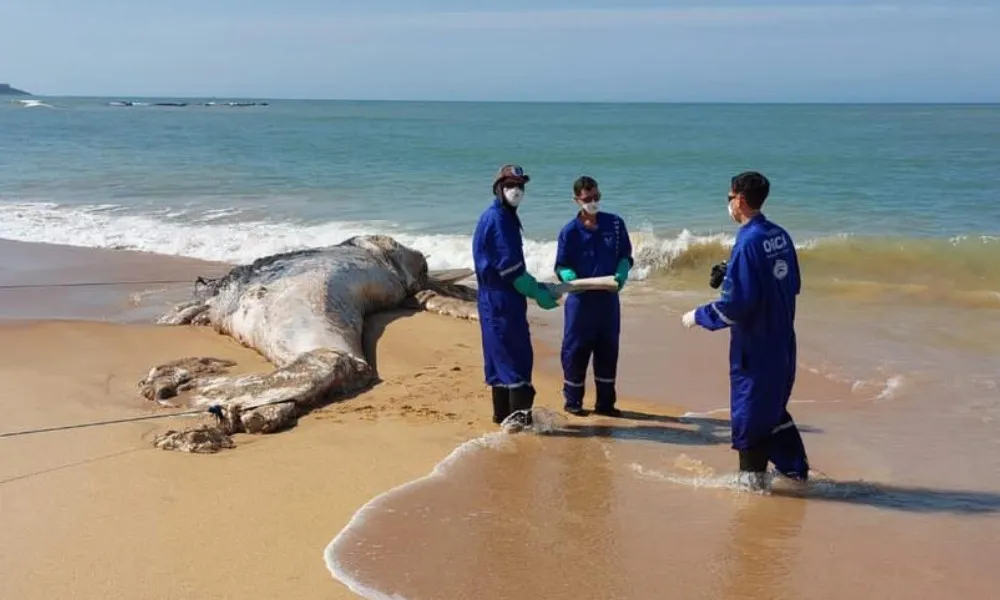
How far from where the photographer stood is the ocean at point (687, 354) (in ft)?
14.1

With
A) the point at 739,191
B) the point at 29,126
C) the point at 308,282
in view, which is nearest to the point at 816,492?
the point at 739,191

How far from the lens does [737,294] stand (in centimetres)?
470

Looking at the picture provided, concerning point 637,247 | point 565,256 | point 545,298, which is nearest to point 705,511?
point 545,298

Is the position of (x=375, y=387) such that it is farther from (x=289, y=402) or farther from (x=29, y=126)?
(x=29, y=126)

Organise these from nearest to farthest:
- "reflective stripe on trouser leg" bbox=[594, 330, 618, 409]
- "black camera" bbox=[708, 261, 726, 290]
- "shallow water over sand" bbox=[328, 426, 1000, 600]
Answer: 1. "shallow water over sand" bbox=[328, 426, 1000, 600]
2. "black camera" bbox=[708, 261, 726, 290]
3. "reflective stripe on trouser leg" bbox=[594, 330, 618, 409]

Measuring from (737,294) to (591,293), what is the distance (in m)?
1.65

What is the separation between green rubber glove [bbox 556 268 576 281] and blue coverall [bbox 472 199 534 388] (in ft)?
1.13

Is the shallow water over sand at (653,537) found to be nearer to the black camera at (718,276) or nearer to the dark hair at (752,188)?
the black camera at (718,276)

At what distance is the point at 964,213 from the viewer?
717 inches

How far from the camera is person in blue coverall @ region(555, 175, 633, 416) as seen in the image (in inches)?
245

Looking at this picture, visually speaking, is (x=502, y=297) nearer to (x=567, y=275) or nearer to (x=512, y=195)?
(x=567, y=275)

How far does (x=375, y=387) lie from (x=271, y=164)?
23758mm

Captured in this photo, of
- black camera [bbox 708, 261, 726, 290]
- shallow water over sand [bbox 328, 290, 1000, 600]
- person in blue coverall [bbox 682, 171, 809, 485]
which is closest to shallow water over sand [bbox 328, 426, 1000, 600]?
shallow water over sand [bbox 328, 290, 1000, 600]

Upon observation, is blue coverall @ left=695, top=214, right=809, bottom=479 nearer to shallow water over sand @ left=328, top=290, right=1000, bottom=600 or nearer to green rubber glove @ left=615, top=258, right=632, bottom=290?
shallow water over sand @ left=328, top=290, right=1000, bottom=600
